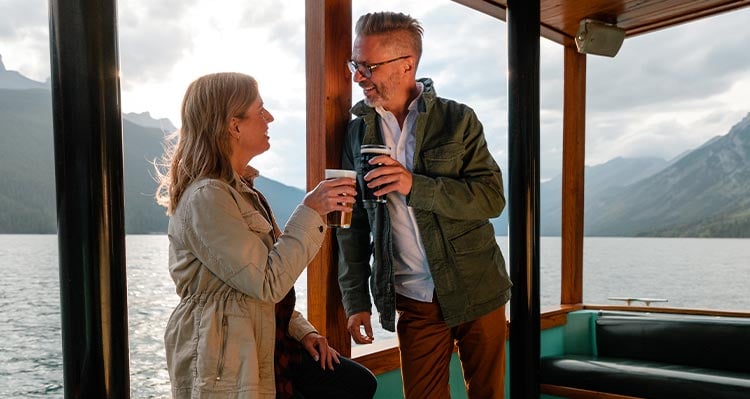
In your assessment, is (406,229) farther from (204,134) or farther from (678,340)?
(678,340)

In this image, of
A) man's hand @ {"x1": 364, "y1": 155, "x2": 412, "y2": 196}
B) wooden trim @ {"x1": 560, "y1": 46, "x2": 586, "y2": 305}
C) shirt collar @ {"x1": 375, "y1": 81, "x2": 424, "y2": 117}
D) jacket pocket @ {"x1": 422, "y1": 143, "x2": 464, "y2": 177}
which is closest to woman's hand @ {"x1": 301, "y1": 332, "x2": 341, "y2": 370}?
man's hand @ {"x1": 364, "y1": 155, "x2": 412, "y2": 196}

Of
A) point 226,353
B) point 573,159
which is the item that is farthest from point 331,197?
point 573,159

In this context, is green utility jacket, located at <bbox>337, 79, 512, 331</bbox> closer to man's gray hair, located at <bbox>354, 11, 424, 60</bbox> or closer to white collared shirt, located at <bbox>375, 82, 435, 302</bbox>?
white collared shirt, located at <bbox>375, 82, 435, 302</bbox>

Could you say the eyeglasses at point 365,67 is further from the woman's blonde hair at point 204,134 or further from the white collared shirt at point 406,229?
the woman's blonde hair at point 204,134

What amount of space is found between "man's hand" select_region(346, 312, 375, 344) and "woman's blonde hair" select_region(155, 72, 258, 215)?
0.69 m

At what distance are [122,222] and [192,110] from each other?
102 cm

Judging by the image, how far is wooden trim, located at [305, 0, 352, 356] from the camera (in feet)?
6.37

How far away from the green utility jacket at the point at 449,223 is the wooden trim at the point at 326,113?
0.13m

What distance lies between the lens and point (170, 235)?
134cm

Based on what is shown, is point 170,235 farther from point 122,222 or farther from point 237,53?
A: point 237,53

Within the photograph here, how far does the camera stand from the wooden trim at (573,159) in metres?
3.66

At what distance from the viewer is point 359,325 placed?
6.08ft

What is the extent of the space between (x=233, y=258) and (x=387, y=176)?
0.51 meters

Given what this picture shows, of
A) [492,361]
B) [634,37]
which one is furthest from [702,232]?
[492,361]
